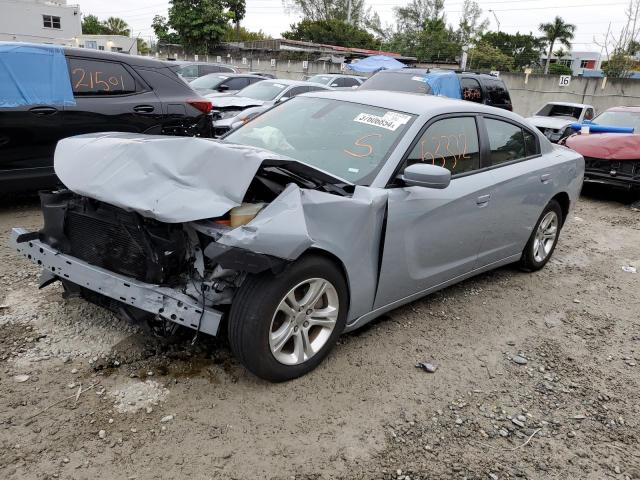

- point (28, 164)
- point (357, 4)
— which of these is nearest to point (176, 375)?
point (28, 164)

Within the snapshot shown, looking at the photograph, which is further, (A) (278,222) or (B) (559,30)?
(B) (559,30)

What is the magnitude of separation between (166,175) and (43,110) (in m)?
3.25

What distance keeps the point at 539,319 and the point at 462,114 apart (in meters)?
1.78

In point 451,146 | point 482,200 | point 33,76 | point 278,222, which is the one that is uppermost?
point 33,76

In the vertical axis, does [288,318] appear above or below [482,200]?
below

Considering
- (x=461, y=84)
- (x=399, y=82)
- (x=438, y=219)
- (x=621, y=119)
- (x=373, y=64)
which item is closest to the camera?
(x=438, y=219)

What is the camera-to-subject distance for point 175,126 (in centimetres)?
617

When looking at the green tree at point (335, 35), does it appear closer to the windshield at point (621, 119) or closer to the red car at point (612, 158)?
the windshield at point (621, 119)

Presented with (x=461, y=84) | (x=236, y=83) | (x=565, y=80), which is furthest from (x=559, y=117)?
(x=236, y=83)

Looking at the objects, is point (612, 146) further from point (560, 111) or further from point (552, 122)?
point (560, 111)

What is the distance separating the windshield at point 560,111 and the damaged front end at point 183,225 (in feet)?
44.1

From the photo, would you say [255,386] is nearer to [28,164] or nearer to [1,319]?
[1,319]

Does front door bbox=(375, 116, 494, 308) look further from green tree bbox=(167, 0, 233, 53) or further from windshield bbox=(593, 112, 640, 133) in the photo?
green tree bbox=(167, 0, 233, 53)

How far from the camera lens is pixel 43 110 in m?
5.14
